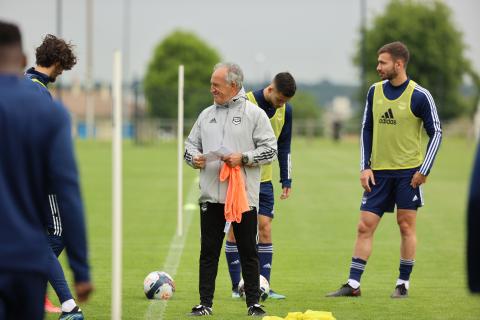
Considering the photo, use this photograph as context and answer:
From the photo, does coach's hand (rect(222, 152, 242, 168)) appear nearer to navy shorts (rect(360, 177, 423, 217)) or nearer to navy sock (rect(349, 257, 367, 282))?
navy shorts (rect(360, 177, 423, 217))

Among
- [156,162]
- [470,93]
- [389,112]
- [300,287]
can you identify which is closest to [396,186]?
[389,112]

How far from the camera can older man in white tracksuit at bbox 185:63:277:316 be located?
845cm

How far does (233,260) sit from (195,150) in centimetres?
159

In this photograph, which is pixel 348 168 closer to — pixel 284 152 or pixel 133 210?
pixel 133 210

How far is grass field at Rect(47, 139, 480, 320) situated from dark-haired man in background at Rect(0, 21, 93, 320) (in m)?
3.79

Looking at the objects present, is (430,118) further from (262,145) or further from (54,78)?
(54,78)

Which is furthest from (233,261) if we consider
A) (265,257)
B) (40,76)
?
(40,76)

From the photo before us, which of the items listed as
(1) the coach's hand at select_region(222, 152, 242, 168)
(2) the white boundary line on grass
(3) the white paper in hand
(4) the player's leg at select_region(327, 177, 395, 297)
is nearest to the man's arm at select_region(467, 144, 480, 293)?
(1) the coach's hand at select_region(222, 152, 242, 168)

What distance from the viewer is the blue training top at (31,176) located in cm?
477

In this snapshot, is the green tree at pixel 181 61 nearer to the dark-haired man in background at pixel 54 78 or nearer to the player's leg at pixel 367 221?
the player's leg at pixel 367 221

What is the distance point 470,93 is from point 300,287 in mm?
74362

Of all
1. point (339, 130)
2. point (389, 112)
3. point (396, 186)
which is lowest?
point (339, 130)

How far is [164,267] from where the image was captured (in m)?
12.1

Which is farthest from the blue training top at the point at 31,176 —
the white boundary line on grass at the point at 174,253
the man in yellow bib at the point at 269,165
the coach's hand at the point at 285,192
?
the coach's hand at the point at 285,192
